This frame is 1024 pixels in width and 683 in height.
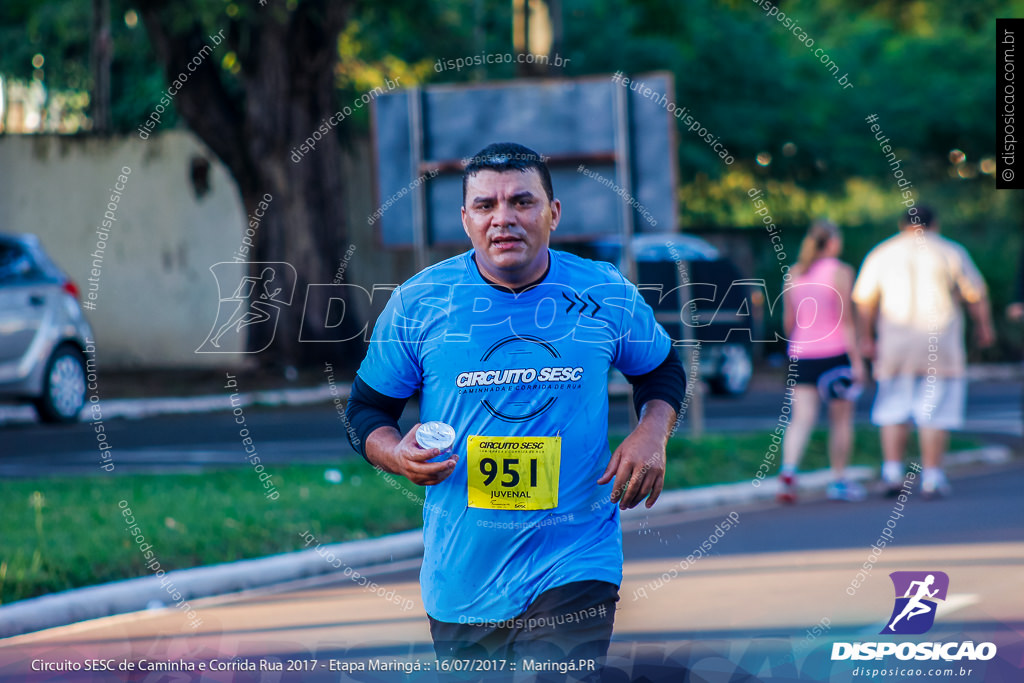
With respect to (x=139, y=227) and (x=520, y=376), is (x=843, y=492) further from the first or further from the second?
(x=139, y=227)

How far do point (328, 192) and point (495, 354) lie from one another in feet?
54.7

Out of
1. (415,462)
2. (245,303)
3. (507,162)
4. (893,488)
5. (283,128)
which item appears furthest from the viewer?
(245,303)

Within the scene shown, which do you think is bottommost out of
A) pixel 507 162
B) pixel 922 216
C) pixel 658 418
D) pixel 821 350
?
pixel 821 350

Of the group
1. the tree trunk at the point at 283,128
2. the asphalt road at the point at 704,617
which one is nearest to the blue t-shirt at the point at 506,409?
the asphalt road at the point at 704,617

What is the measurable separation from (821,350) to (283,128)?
1036 cm

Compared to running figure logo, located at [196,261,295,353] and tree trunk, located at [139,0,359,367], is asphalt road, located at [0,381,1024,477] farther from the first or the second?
tree trunk, located at [139,0,359,367]

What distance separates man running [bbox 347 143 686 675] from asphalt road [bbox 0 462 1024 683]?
2.09m

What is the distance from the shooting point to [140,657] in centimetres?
642

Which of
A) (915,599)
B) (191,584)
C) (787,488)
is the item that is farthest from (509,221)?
(787,488)

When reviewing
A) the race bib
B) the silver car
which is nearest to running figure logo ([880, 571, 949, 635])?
the race bib

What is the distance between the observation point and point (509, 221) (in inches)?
156

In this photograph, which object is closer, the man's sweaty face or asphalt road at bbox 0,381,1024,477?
the man's sweaty face

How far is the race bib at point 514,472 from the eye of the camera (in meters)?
3.91

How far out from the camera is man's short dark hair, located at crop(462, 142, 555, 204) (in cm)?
402
